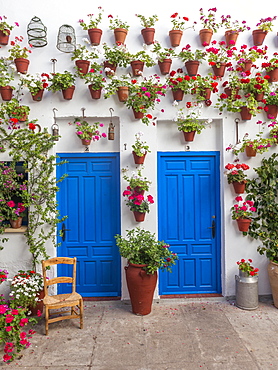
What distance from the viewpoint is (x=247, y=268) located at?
14.6 ft

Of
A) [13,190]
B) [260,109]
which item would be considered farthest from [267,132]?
[13,190]

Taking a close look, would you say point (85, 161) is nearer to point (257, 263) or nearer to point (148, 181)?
point (148, 181)

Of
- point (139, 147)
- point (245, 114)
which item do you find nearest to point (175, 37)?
point (245, 114)

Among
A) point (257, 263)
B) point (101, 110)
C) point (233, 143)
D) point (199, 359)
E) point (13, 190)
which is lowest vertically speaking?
point (199, 359)

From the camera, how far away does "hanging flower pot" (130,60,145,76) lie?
15.1 feet

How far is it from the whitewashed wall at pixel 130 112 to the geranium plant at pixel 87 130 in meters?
0.12

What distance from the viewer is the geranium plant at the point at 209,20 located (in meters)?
4.73

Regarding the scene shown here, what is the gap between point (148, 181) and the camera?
180 inches

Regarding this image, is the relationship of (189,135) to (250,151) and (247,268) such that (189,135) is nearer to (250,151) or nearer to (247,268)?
(250,151)

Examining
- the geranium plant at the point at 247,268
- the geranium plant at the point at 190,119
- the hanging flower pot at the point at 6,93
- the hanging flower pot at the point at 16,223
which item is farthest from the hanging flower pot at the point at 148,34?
the geranium plant at the point at 247,268

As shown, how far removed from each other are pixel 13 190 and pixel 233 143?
3.32m

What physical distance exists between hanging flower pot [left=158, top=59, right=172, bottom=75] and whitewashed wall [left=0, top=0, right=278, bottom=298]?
0.46 ft

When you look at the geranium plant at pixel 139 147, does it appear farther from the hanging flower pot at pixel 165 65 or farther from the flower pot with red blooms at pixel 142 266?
the flower pot with red blooms at pixel 142 266

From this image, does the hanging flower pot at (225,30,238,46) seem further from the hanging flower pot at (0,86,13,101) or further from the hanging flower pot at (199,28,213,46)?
the hanging flower pot at (0,86,13,101)
